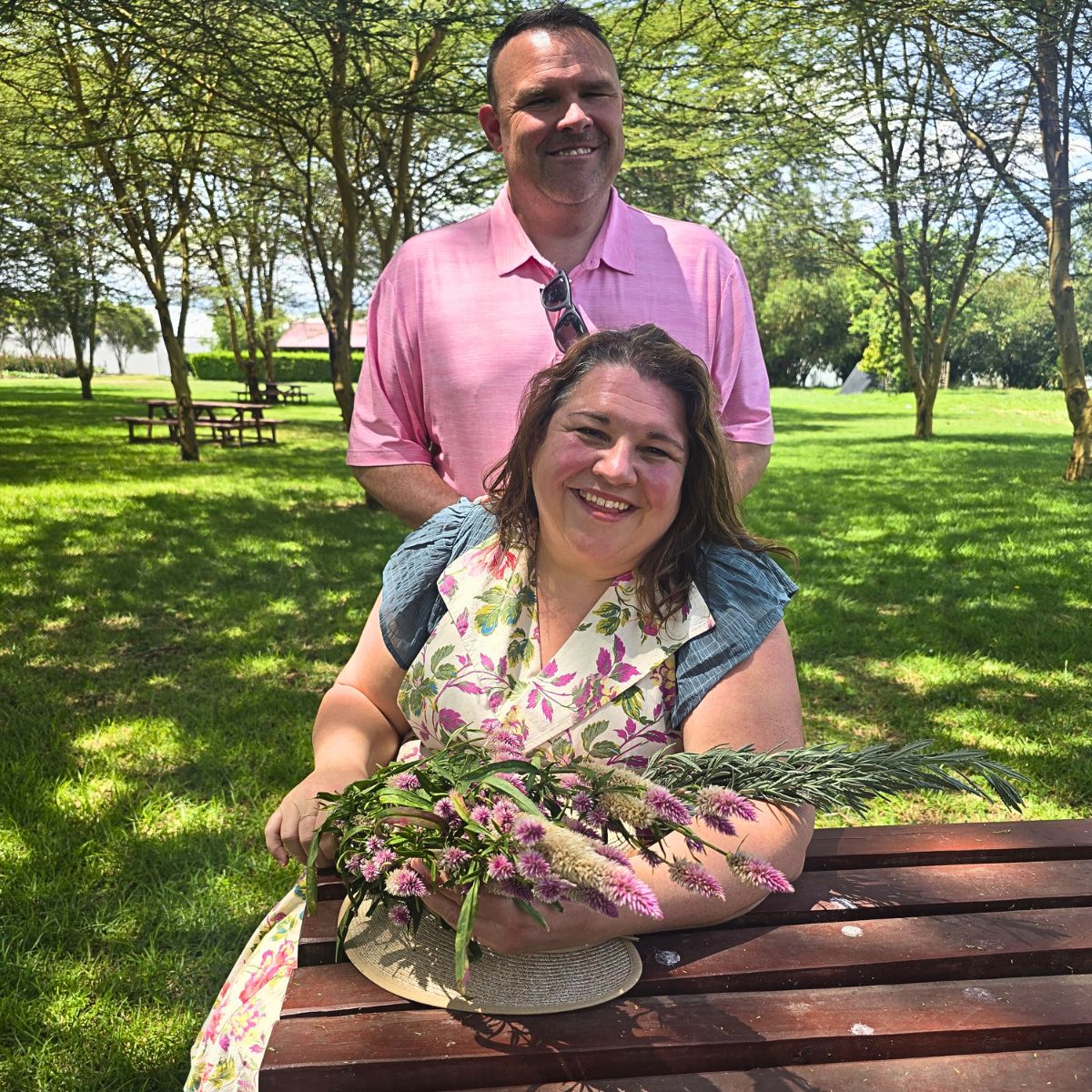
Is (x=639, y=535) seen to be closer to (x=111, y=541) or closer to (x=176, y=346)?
(x=111, y=541)

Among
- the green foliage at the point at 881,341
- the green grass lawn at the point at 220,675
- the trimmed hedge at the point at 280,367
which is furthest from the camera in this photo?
the trimmed hedge at the point at 280,367

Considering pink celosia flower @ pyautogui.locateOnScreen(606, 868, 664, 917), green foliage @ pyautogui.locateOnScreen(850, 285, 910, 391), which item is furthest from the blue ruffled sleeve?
green foliage @ pyautogui.locateOnScreen(850, 285, 910, 391)

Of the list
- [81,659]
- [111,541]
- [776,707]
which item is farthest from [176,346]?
[776,707]

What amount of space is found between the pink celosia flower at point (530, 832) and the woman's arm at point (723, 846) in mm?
230

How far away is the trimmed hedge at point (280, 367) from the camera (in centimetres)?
5712

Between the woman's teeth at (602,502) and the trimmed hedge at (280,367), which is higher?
the trimmed hedge at (280,367)

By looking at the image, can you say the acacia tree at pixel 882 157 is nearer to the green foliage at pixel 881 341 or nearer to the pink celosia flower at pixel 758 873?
the pink celosia flower at pixel 758 873

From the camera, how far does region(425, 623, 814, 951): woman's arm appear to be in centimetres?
143

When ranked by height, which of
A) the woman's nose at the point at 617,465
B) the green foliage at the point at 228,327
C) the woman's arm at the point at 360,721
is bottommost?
the woman's arm at the point at 360,721

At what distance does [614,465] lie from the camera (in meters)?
1.84

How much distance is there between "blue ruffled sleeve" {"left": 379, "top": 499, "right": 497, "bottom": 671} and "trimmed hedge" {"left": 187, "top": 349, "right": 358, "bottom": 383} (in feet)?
180

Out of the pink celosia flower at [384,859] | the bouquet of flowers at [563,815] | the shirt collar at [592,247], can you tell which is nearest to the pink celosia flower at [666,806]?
the bouquet of flowers at [563,815]

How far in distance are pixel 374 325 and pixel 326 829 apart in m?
1.78

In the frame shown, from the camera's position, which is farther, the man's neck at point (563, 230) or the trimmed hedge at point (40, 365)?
the trimmed hedge at point (40, 365)
